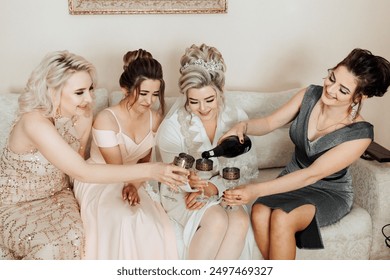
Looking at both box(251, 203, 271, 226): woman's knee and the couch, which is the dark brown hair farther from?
box(251, 203, 271, 226): woman's knee

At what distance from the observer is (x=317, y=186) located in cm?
212

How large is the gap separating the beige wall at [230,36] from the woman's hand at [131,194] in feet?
2.91

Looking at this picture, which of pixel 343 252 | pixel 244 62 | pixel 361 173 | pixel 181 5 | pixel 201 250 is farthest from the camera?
pixel 244 62

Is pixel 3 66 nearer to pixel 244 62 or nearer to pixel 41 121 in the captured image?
pixel 41 121

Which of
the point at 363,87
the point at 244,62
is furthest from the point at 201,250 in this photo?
the point at 244,62

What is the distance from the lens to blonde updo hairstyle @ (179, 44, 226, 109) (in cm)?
199

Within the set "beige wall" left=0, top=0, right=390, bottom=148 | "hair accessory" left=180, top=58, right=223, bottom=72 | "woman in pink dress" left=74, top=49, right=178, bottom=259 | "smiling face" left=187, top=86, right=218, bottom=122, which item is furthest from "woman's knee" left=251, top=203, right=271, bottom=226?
"beige wall" left=0, top=0, right=390, bottom=148

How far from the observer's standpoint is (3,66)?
269 centimetres

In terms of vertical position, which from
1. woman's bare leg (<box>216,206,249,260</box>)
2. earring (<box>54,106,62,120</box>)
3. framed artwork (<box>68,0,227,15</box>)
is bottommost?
woman's bare leg (<box>216,206,249,260</box>)

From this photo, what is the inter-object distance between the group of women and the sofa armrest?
12 cm

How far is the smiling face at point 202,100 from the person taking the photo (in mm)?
2002

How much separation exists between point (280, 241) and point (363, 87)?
2.28 feet

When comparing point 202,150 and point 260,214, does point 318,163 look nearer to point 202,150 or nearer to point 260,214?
point 260,214

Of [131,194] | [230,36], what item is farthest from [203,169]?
[230,36]
